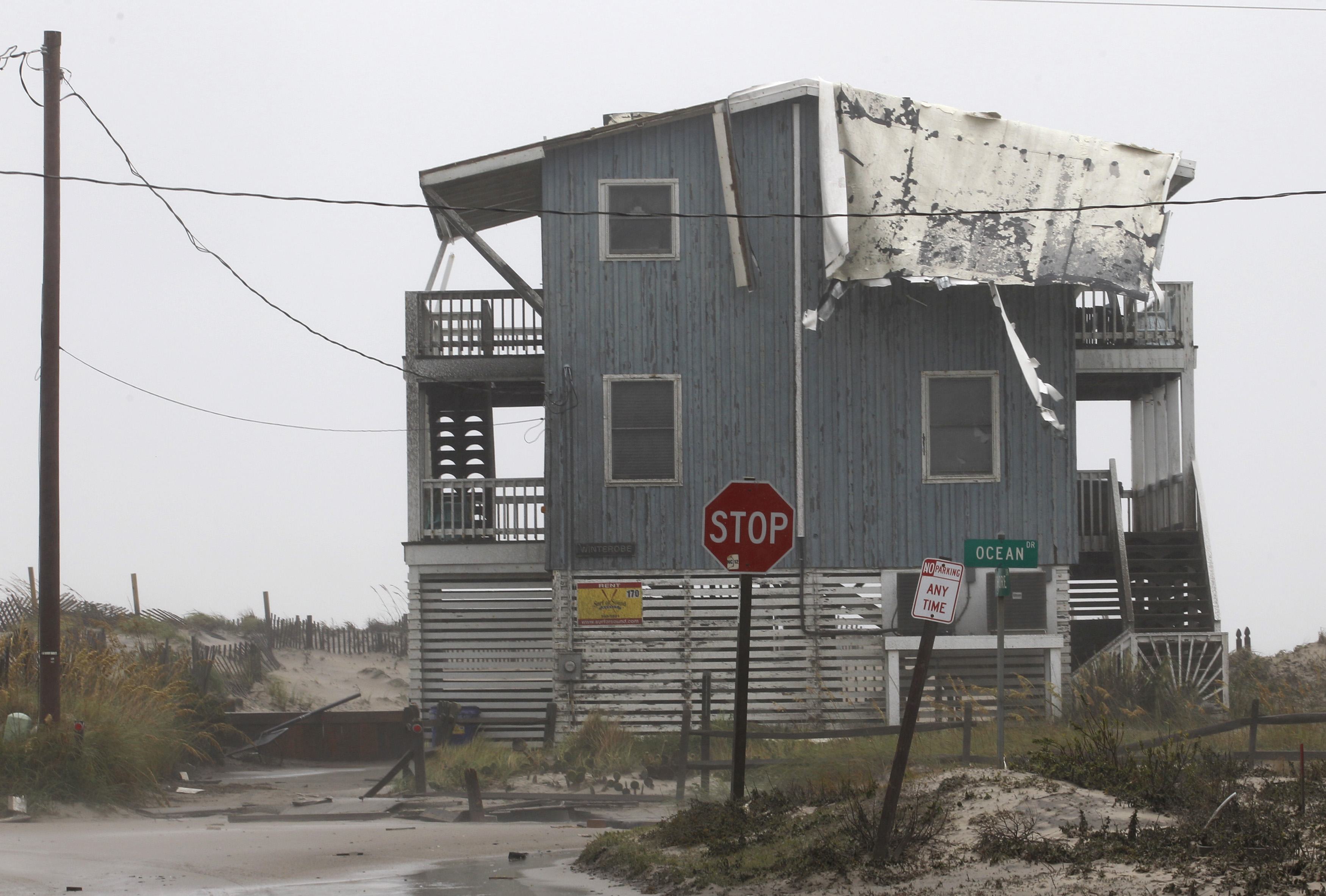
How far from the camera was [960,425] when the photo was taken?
21.8m

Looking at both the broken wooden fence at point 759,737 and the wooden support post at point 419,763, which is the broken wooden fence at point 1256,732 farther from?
the wooden support post at point 419,763

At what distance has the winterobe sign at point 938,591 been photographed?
32.4ft

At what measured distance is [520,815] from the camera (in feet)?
55.6

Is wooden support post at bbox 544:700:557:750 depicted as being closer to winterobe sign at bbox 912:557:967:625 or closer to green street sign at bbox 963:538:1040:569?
green street sign at bbox 963:538:1040:569

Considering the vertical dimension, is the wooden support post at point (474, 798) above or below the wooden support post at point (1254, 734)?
below

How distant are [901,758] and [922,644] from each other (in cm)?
74

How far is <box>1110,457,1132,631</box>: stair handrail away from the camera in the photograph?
72.2 feet

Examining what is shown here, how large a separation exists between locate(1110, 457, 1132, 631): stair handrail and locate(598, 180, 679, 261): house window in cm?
801

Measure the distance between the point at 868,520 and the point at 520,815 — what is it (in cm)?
728

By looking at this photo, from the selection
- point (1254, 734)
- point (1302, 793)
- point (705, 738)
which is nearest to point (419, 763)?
point (705, 738)

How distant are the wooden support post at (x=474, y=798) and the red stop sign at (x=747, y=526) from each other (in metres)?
5.44

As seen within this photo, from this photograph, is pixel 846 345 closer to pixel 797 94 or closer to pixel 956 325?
pixel 956 325

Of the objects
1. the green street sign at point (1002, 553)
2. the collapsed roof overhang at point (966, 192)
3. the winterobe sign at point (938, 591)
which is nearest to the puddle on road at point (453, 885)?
the winterobe sign at point (938, 591)

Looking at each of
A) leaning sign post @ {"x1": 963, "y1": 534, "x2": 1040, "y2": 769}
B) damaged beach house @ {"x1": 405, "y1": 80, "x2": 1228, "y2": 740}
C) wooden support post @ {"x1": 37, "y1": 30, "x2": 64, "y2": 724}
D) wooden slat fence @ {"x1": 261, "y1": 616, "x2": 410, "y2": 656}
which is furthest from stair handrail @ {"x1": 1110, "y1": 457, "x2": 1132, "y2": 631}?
wooden slat fence @ {"x1": 261, "y1": 616, "x2": 410, "y2": 656}
